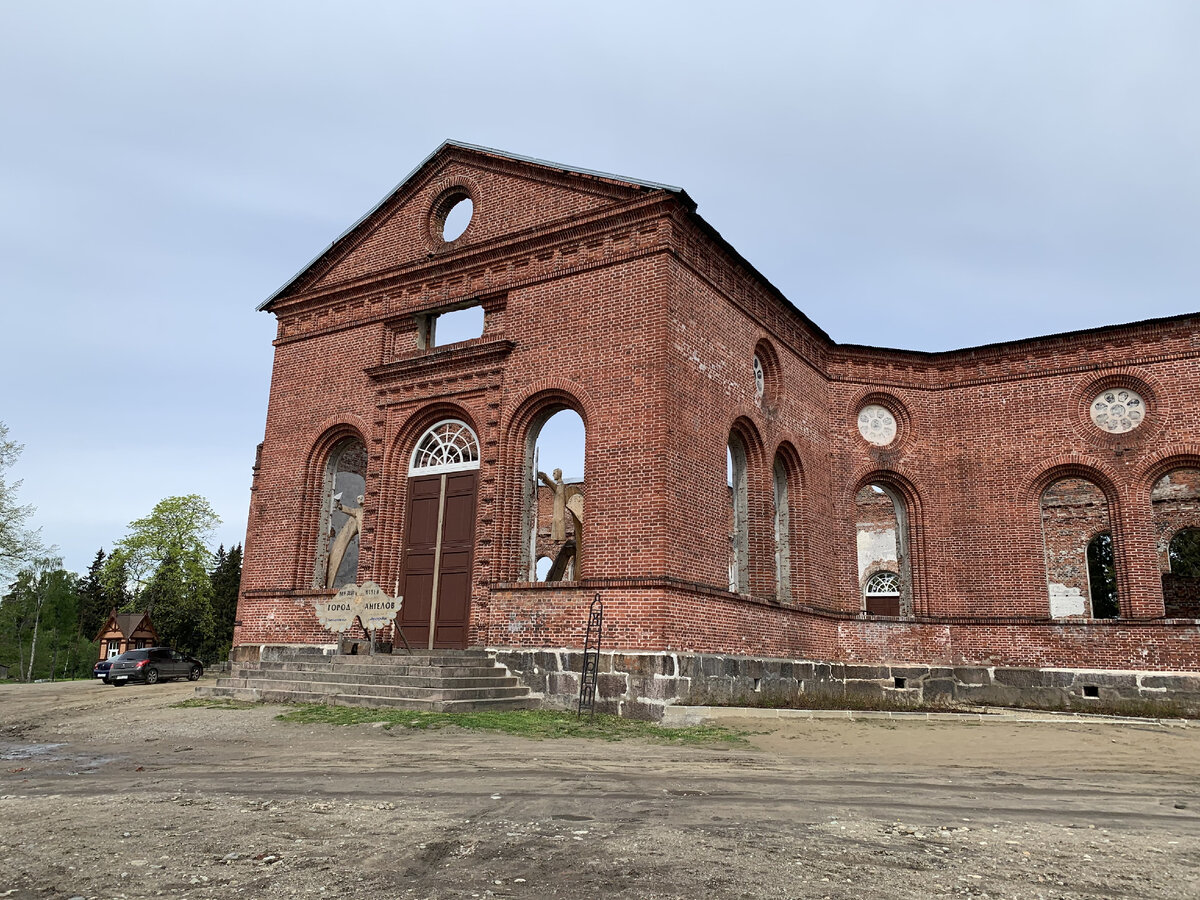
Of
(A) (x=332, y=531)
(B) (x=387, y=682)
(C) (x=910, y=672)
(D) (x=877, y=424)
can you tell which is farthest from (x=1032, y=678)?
(A) (x=332, y=531)

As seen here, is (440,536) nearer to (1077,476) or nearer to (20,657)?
(1077,476)

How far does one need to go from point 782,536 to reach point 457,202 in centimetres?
909

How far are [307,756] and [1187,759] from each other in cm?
905

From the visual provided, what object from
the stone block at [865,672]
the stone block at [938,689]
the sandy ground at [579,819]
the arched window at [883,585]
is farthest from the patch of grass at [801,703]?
the arched window at [883,585]

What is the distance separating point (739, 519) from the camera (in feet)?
51.8

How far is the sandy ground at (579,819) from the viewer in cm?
411

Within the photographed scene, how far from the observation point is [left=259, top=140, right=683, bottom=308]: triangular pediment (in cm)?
1458

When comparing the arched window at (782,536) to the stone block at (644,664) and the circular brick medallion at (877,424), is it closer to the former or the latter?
the circular brick medallion at (877,424)

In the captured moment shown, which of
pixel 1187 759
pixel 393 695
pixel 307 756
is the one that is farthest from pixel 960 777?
pixel 393 695

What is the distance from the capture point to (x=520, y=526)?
46.1 ft

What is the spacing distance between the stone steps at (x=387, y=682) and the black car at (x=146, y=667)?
13041 mm

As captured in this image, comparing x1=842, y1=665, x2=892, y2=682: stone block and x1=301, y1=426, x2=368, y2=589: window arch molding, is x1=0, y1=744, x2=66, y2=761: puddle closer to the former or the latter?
x1=301, y1=426, x2=368, y2=589: window arch molding

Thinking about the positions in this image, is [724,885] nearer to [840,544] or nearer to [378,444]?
[378,444]

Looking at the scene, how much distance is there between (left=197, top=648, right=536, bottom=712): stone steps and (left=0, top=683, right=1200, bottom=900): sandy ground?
73.0 inches
